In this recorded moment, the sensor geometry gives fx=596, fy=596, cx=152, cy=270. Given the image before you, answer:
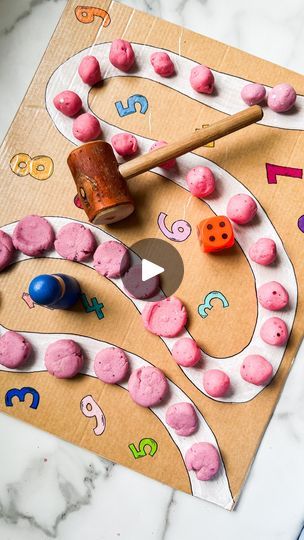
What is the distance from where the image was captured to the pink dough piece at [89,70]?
3.04 ft

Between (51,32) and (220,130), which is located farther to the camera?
(51,32)

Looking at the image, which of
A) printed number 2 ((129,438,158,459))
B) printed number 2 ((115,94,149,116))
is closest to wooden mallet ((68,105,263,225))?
printed number 2 ((115,94,149,116))

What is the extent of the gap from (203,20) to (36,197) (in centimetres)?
39

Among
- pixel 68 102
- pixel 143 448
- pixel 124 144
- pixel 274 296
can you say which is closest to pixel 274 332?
pixel 274 296

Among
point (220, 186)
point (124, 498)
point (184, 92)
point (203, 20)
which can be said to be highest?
point (203, 20)

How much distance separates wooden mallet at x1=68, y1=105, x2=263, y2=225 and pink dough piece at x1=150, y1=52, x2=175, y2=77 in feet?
0.45

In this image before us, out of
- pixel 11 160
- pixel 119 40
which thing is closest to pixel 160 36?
pixel 119 40

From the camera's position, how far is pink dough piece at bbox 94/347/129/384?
888 millimetres

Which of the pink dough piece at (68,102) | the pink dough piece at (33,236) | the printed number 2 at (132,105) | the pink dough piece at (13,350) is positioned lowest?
the pink dough piece at (13,350)

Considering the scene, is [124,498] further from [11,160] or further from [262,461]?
[11,160]

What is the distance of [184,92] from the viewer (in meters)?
0.94

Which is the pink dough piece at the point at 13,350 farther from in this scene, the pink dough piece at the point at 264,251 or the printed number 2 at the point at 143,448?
the pink dough piece at the point at 264,251

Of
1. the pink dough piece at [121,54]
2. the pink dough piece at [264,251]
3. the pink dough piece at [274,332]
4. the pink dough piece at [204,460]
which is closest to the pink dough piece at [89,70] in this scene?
the pink dough piece at [121,54]

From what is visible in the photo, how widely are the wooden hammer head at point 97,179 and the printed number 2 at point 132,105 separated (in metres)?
0.12
